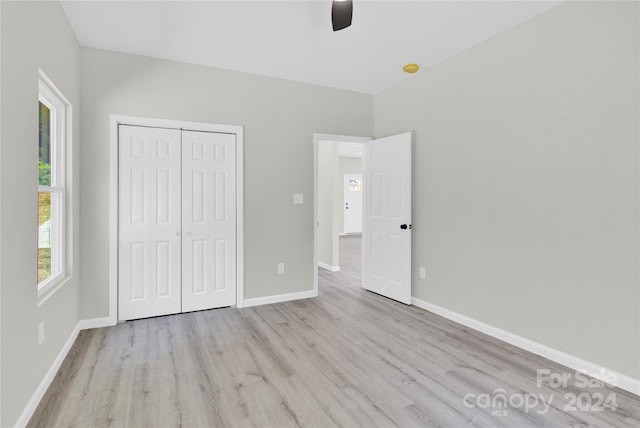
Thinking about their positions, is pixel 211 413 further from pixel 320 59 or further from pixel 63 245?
pixel 320 59

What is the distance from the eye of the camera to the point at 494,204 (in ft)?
10.2

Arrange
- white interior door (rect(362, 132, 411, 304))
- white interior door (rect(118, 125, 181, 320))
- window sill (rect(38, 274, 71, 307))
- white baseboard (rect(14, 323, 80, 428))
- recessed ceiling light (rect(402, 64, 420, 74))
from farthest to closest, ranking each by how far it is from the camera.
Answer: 1. white interior door (rect(362, 132, 411, 304))
2. recessed ceiling light (rect(402, 64, 420, 74))
3. white interior door (rect(118, 125, 181, 320))
4. window sill (rect(38, 274, 71, 307))
5. white baseboard (rect(14, 323, 80, 428))

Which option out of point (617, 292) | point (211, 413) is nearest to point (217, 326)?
point (211, 413)

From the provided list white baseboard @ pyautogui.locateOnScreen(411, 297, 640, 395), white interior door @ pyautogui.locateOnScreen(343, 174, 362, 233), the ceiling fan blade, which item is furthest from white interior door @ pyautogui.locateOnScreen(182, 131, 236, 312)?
white interior door @ pyautogui.locateOnScreen(343, 174, 362, 233)

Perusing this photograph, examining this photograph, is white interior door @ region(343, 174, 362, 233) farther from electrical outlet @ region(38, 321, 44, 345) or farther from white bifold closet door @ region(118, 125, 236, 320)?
electrical outlet @ region(38, 321, 44, 345)

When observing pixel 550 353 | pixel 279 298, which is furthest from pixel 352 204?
pixel 550 353

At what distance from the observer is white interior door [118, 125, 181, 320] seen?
3.47m

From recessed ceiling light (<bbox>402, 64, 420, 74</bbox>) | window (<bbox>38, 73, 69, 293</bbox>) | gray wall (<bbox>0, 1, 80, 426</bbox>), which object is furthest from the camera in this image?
recessed ceiling light (<bbox>402, 64, 420, 74</bbox>)

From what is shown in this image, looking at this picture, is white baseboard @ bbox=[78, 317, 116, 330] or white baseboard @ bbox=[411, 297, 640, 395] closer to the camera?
white baseboard @ bbox=[411, 297, 640, 395]

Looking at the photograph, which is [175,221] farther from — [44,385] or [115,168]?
[44,385]

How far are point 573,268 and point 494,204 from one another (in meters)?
0.80

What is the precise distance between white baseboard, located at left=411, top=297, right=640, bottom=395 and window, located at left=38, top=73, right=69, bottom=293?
3.52 m

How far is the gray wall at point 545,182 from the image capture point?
229 centimetres

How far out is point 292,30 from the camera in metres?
3.00
